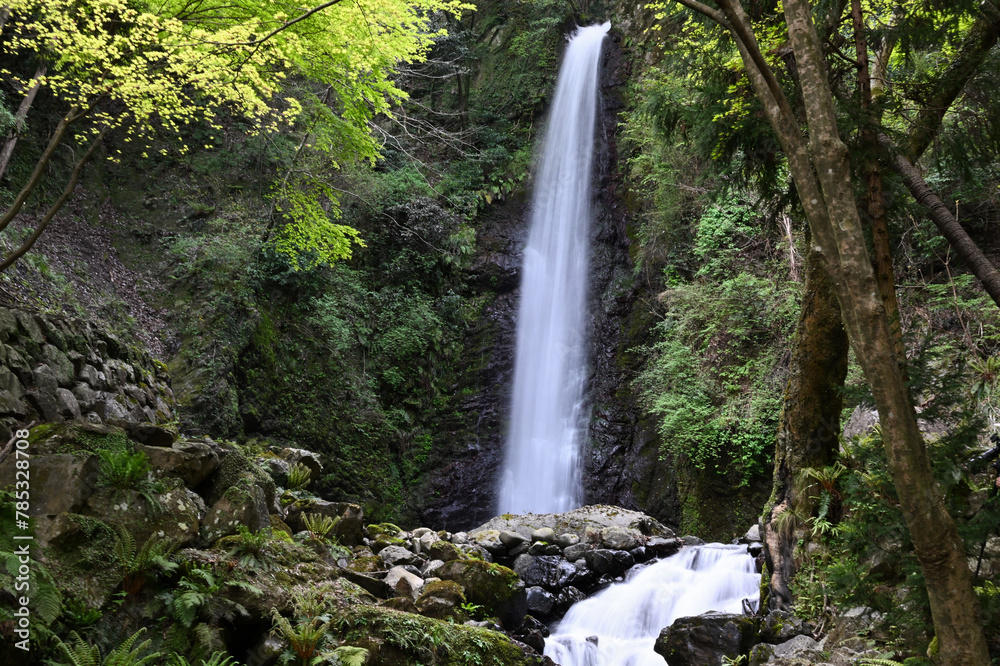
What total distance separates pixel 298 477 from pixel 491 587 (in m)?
3.17

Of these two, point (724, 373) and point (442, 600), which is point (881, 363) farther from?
point (724, 373)

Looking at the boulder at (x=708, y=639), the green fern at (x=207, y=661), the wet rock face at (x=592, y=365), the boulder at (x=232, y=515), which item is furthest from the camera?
the wet rock face at (x=592, y=365)

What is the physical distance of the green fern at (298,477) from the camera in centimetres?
806

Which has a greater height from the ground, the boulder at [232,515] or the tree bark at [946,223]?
the tree bark at [946,223]

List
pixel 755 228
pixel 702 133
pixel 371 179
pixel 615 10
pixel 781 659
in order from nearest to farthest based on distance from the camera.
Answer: pixel 781 659
pixel 702 133
pixel 755 228
pixel 371 179
pixel 615 10

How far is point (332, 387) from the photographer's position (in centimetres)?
1291

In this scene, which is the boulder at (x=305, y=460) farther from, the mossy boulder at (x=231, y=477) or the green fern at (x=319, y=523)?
the mossy boulder at (x=231, y=477)

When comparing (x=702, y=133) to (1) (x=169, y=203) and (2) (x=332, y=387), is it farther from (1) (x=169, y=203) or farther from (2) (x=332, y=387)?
(1) (x=169, y=203)

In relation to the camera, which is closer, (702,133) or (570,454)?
(702,133)

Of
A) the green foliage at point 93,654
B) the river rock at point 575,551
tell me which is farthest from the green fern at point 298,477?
the green foliage at point 93,654

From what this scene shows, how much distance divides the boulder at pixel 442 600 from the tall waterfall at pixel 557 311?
6.64 meters

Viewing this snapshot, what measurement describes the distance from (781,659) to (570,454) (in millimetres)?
8999

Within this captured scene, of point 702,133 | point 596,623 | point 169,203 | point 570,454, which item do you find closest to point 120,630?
point 596,623

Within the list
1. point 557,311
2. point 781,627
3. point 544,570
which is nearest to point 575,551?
point 544,570
